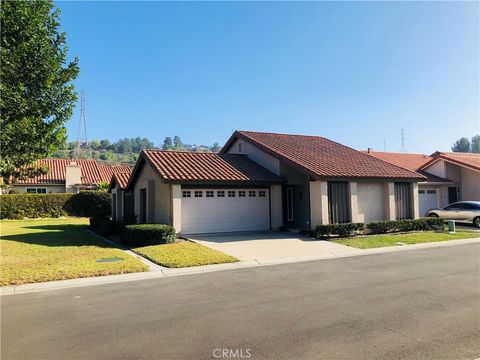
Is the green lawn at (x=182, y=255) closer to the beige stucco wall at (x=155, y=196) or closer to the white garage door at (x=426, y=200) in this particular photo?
the beige stucco wall at (x=155, y=196)

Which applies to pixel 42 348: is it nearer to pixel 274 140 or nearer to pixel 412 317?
pixel 412 317

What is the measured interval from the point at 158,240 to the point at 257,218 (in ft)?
20.6

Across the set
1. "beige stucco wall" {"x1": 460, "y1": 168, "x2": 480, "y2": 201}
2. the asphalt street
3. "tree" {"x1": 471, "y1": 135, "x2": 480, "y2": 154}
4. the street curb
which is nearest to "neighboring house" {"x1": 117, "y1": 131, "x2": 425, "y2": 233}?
the street curb

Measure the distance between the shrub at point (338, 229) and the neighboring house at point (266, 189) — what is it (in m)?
0.69

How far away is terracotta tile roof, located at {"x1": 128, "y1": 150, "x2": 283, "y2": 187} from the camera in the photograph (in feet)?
61.1

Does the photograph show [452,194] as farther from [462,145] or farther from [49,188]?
[462,145]

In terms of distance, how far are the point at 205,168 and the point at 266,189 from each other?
3.46 meters

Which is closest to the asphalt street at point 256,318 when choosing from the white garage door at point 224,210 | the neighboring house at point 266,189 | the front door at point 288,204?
the white garage door at point 224,210

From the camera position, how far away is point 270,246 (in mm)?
15688

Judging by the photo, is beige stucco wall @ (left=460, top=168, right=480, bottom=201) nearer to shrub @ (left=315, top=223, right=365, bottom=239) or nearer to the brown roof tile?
shrub @ (left=315, top=223, right=365, bottom=239)

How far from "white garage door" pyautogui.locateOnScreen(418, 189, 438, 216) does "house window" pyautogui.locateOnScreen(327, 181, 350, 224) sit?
11.7 metres

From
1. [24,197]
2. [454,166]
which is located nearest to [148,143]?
[24,197]

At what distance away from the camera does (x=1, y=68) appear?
11086mm

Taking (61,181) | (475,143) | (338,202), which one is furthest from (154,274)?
(475,143)
